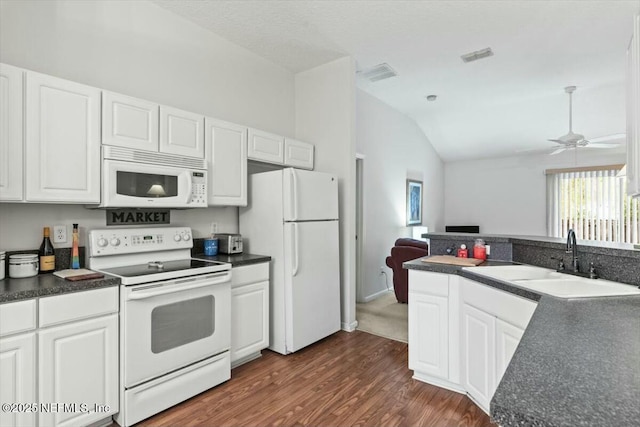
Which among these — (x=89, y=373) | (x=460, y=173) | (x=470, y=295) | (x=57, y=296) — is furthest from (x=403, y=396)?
(x=460, y=173)

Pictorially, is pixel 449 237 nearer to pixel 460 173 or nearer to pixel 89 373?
pixel 89 373

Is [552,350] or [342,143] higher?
[342,143]

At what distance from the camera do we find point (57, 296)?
1.80 meters

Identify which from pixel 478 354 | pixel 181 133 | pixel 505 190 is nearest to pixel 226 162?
pixel 181 133

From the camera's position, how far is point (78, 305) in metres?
1.87

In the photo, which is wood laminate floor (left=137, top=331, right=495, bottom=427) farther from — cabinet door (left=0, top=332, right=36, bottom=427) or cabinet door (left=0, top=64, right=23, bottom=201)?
cabinet door (left=0, top=64, right=23, bottom=201)

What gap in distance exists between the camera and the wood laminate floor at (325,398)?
2105mm

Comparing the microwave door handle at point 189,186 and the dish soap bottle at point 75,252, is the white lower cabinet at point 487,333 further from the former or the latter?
the dish soap bottle at point 75,252

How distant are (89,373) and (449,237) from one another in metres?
2.71

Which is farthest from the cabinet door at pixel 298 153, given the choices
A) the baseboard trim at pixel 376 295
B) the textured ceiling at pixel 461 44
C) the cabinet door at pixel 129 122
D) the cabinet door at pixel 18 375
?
the cabinet door at pixel 18 375

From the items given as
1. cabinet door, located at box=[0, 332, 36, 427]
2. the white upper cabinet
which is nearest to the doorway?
the white upper cabinet

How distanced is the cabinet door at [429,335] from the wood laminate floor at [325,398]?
0.14 meters

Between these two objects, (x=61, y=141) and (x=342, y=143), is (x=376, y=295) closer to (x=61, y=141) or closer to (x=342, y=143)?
(x=342, y=143)

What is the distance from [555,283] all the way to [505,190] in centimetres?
594
